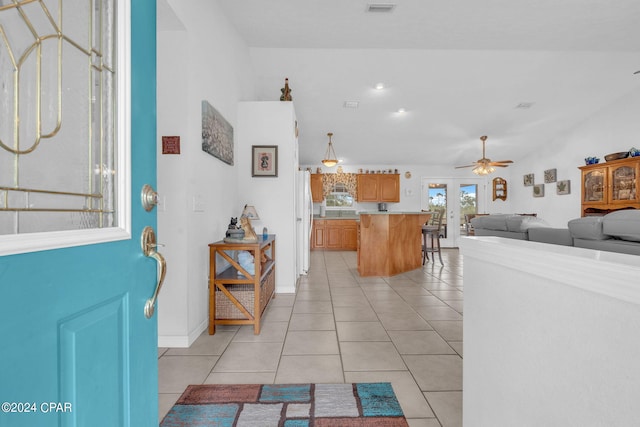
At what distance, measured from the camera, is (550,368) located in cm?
78

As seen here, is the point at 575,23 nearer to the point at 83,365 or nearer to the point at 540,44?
the point at 540,44

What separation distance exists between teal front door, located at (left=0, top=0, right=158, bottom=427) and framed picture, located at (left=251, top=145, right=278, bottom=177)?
110 inches

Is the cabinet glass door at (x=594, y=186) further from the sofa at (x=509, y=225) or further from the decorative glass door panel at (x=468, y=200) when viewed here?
the sofa at (x=509, y=225)

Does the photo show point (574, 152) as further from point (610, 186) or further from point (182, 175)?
point (182, 175)

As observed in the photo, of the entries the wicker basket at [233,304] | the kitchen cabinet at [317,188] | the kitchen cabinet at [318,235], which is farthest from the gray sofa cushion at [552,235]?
the kitchen cabinet at [317,188]

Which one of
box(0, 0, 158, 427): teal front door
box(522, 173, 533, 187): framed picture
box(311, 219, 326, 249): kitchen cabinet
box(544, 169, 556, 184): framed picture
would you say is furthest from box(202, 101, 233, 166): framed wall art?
box(522, 173, 533, 187): framed picture

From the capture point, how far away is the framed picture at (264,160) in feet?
12.1

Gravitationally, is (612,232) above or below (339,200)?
below

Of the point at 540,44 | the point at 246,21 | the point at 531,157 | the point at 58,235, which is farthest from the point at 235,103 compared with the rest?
the point at 531,157

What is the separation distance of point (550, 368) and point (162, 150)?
2452 millimetres

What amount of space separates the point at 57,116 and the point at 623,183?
7.48 m

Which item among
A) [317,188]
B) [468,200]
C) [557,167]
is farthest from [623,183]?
[317,188]

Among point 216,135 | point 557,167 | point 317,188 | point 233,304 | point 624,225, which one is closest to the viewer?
point 624,225

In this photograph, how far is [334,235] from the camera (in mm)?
8414
